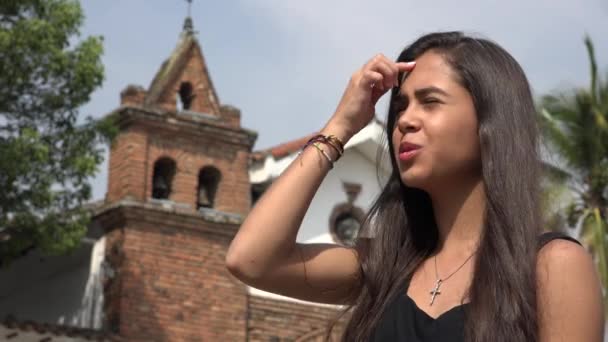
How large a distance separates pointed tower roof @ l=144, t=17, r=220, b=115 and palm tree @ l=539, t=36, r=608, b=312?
591 cm

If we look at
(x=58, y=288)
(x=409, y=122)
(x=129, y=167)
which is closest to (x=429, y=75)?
(x=409, y=122)

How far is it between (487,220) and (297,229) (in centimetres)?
52

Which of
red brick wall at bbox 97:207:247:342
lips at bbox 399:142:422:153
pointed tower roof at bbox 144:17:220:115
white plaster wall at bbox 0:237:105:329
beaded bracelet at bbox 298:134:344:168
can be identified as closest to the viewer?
lips at bbox 399:142:422:153

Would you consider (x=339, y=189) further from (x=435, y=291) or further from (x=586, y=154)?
(x=435, y=291)

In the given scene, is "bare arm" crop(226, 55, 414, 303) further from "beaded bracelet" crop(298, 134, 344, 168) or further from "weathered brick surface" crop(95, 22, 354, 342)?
"weathered brick surface" crop(95, 22, 354, 342)

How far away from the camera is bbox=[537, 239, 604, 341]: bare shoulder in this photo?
3.18 metres

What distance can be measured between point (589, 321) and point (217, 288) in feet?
59.7

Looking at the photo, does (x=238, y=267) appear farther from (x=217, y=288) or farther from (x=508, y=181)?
(x=217, y=288)

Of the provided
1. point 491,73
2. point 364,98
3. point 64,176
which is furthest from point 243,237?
point 64,176

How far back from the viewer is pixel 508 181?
11.1 ft

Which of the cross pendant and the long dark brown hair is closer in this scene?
the long dark brown hair

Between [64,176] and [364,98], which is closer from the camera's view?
[364,98]

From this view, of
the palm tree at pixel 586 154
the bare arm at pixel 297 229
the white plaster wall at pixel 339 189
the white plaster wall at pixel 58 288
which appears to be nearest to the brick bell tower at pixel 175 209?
the white plaster wall at pixel 58 288

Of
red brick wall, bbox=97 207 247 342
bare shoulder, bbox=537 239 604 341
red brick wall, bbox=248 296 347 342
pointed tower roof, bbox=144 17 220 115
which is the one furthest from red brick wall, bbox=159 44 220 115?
bare shoulder, bbox=537 239 604 341
